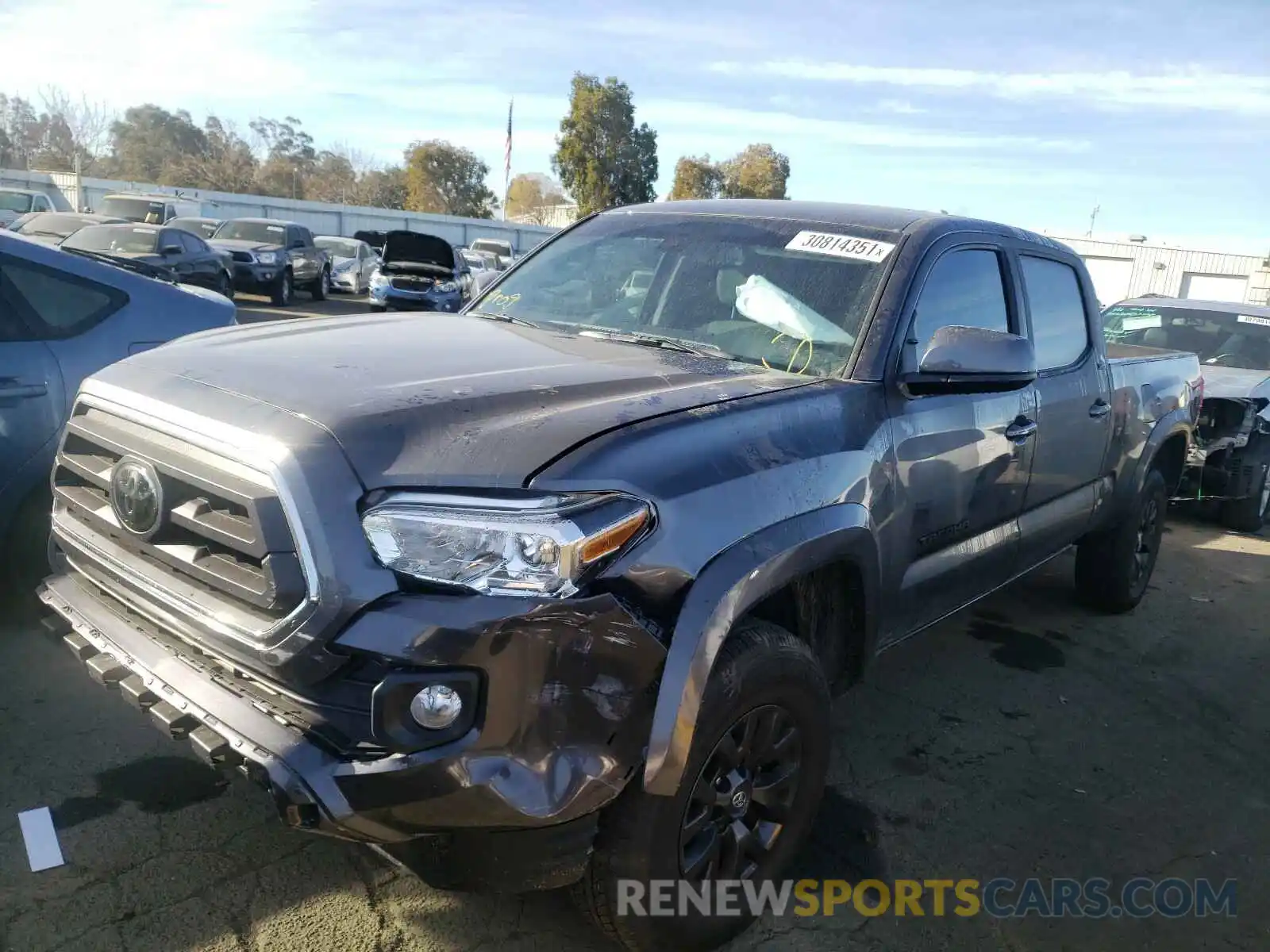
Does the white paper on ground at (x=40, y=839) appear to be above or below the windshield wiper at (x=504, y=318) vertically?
below

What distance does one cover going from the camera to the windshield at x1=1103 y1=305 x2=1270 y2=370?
839cm

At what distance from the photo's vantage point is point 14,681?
3604 millimetres

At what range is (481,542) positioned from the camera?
1.98m

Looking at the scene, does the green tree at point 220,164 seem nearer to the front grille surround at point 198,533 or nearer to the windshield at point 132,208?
the windshield at point 132,208

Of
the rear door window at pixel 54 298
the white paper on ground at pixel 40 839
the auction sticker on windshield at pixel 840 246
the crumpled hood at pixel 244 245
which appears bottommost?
the white paper on ground at pixel 40 839

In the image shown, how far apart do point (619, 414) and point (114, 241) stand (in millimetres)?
14287

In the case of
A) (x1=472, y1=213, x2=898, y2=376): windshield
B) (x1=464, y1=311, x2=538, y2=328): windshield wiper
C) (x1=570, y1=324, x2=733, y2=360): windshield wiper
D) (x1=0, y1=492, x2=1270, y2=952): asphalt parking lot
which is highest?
(x1=472, y1=213, x2=898, y2=376): windshield

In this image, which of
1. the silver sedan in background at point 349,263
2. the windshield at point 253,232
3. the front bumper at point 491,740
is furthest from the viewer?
the silver sedan in background at point 349,263

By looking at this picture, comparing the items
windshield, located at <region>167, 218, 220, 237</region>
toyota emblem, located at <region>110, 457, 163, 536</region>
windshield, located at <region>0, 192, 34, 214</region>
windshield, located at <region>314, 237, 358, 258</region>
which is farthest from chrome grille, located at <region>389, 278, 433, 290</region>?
toyota emblem, located at <region>110, 457, 163, 536</region>

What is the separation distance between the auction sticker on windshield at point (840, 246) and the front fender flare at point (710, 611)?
111 cm

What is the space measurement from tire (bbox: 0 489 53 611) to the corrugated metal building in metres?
43.0

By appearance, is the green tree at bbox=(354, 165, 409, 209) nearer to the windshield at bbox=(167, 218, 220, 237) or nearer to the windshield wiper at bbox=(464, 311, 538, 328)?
the windshield at bbox=(167, 218, 220, 237)

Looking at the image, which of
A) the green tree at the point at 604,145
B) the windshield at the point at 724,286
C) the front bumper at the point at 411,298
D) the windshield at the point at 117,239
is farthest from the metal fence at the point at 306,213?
the windshield at the point at 724,286

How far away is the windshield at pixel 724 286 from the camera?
10.3 feet
